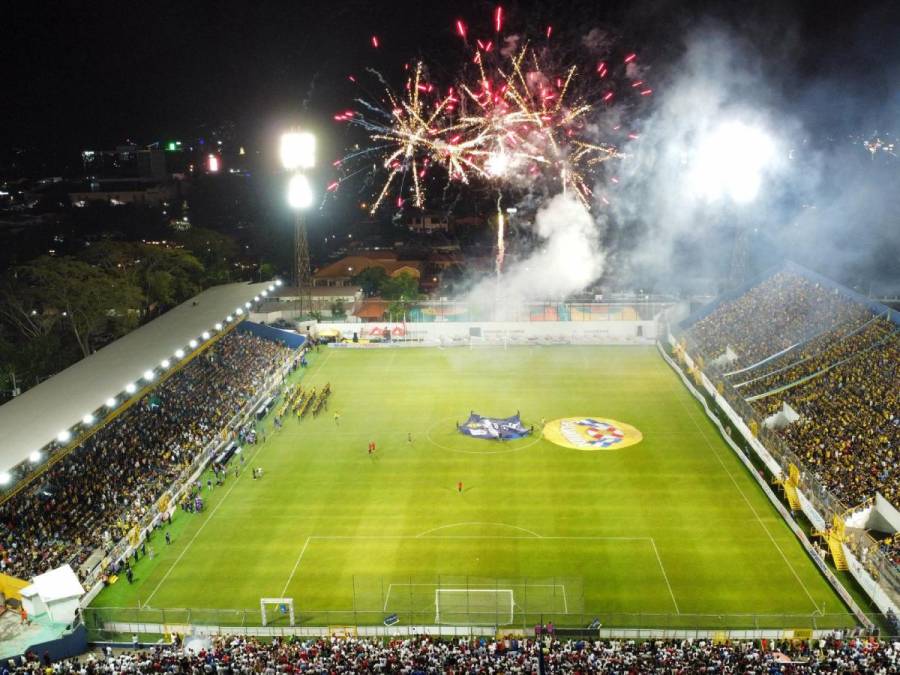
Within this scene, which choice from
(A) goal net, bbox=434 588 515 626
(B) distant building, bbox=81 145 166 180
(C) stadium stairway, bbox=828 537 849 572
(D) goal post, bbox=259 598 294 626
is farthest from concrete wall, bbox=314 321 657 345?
(B) distant building, bbox=81 145 166 180

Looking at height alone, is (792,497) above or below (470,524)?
above

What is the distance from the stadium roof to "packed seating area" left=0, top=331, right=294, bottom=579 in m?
2.25

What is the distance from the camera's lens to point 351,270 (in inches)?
3093

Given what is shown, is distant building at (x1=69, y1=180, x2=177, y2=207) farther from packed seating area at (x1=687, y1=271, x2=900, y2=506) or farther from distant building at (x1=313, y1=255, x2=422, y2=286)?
packed seating area at (x1=687, y1=271, x2=900, y2=506)

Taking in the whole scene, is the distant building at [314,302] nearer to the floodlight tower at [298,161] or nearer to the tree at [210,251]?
the tree at [210,251]

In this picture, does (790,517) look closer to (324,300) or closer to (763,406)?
(763,406)

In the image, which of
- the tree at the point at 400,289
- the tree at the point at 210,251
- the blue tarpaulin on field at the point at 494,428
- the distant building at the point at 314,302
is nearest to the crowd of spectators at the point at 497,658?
the blue tarpaulin on field at the point at 494,428

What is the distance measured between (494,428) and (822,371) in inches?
673

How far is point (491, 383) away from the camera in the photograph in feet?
170

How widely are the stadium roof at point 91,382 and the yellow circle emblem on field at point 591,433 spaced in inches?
837

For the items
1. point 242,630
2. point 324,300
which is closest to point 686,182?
point 324,300

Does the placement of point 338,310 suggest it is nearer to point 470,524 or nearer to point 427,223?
point 470,524

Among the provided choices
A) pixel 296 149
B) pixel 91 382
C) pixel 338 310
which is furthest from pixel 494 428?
pixel 338 310

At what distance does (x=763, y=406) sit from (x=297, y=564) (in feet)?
81.1
